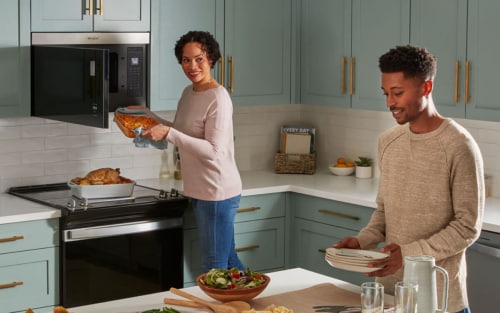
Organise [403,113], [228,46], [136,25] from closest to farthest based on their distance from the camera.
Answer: [403,113] → [136,25] → [228,46]

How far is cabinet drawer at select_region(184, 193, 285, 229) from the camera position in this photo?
196 inches

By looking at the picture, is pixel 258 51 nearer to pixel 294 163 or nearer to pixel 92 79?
pixel 294 163

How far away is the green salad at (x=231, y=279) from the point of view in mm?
2805

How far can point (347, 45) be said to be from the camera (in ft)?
17.0

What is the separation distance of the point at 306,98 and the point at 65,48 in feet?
5.61

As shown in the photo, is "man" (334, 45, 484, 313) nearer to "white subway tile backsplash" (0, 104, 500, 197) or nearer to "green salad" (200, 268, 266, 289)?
"green salad" (200, 268, 266, 289)

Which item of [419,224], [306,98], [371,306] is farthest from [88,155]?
[371,306]

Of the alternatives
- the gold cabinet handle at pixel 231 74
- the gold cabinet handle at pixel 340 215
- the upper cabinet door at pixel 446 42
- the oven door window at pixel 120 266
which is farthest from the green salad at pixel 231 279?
the gold cabinet handle at pixel 231 74

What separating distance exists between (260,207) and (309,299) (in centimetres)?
222

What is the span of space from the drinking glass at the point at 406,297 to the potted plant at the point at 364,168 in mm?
3048

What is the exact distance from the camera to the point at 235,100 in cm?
525

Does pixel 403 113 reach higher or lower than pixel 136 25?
lower

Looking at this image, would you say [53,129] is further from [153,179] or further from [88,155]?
[153,179]

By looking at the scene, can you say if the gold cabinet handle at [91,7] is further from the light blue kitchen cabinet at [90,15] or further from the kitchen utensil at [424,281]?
the kitchen utensil at [424,281]
